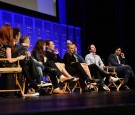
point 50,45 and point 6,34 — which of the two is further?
point 50,45

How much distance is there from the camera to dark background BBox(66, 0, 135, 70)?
30.0ft

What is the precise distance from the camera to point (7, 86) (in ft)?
14.7

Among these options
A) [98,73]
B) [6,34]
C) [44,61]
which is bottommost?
[98,73]

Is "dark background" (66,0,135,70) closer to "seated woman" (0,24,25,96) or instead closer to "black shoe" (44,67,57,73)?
"black shoe" (44,67,57,73)

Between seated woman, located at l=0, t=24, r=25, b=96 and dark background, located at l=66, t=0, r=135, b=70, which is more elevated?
dark background, located at l=66, t=0, r=135, b=70

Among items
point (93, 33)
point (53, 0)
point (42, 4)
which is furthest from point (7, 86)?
point (93, 33)

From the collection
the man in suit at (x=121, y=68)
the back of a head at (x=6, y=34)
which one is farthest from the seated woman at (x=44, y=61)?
the man in suit at (x=121, y=68)

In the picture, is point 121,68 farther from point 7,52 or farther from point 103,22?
point 7,52

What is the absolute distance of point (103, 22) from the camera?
9219 millimetres

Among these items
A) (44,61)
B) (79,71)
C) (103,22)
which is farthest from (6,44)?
(103,22)

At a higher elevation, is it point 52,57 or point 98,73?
point 52,57

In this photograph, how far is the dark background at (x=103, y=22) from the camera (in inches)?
360

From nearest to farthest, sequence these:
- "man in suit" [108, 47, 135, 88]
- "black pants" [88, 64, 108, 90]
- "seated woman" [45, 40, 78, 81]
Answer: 1. "seated woman" [45, 40, 78, 81]
2. "black pants" [88, 64, 108, 90]
3. "man in suit" [108, 47, 135, 88]

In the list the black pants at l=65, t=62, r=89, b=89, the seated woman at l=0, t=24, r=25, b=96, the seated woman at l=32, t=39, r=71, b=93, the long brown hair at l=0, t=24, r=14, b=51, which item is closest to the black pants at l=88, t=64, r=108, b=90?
the black pants at l=65, t=62, r=89, b=89
